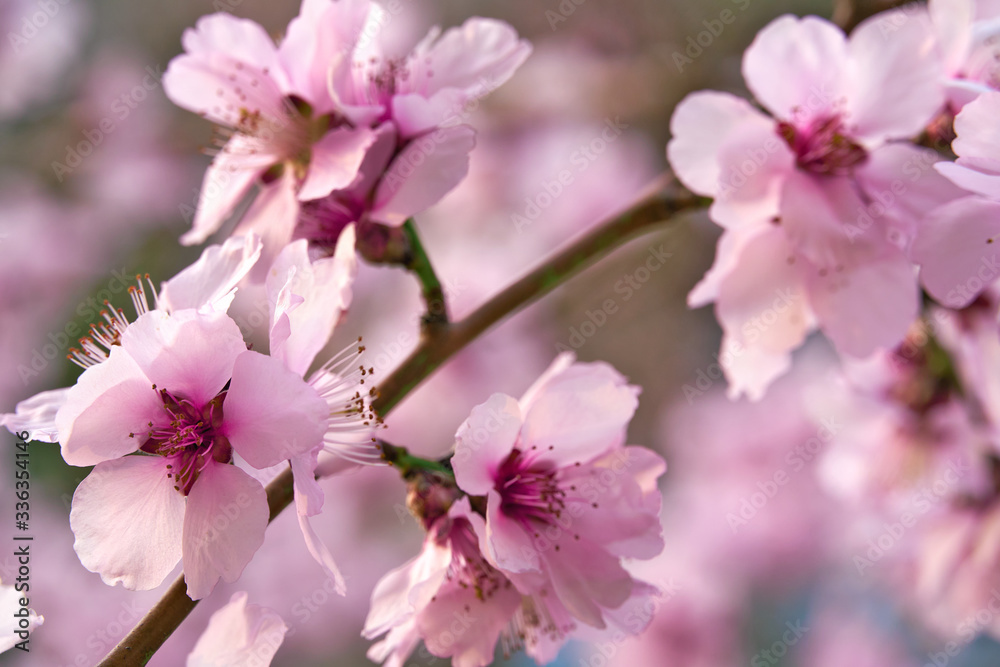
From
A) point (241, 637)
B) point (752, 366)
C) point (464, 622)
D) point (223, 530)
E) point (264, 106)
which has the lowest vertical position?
point (752, 366)

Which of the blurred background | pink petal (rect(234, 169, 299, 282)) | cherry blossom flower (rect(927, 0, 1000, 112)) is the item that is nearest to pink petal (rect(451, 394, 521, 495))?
pink petal (rect(234, 169, 299, 282))

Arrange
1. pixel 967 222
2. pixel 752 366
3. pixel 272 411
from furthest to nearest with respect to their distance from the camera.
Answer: pixel 752 366
pixel 967 222
pixel 272 411

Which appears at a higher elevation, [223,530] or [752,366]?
[223,530]

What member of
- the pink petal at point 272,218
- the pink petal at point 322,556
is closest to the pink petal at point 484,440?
the pink petal at point 322,556

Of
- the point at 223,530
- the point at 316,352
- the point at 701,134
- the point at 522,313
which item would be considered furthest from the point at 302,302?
the point at 522,313

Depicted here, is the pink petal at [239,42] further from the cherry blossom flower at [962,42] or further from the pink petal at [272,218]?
the cherry blossom flower at [962,42]

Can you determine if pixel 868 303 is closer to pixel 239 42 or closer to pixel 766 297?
pixel 766 297
